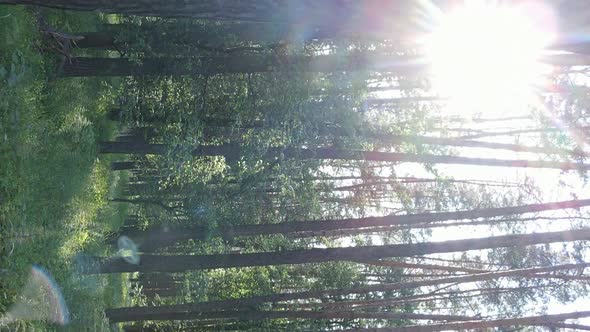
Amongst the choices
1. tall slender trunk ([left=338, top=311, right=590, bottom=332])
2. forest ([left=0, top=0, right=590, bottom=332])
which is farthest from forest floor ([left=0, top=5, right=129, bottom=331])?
tall slender trunk ([left=338, top=311, right=590, bottom=332])

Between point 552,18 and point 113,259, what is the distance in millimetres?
10788

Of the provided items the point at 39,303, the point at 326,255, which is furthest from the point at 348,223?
the point at 39,303

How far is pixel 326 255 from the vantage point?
10852 millimetres

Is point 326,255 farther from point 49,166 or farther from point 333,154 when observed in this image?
point 49,166

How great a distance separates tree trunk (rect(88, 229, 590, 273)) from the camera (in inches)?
398

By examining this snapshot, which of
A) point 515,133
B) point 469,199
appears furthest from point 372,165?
point 515,133

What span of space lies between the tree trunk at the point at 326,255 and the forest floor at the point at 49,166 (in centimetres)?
117

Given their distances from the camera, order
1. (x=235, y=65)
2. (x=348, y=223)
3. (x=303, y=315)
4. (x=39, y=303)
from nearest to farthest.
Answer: (x=39, y=303) → (x=235, y=65) → (x=348, y=223) → (x=303, y=315)

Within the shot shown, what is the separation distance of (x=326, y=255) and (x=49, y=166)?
218 inches

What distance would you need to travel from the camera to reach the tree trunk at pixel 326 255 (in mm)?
10117

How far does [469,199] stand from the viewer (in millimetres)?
18531

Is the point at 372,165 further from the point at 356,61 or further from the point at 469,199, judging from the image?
the point at 356,61

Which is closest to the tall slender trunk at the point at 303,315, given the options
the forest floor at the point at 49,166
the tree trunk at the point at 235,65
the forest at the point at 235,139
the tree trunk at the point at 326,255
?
the forest at the point at 235,139

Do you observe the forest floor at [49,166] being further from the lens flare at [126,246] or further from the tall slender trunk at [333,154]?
the tall slender trunk at [333,154]
